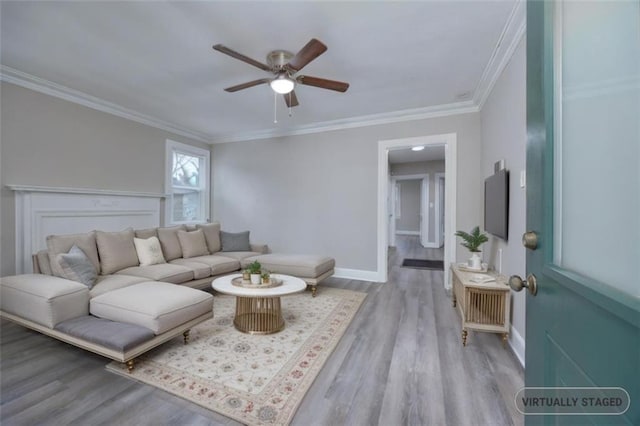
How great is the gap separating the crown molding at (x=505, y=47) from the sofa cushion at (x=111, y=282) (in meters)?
3.93

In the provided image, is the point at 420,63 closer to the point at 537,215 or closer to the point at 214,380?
the point at 537,215

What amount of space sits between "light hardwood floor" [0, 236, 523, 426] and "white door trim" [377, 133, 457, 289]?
4.94 feet

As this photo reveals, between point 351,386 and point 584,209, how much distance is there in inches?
64.8

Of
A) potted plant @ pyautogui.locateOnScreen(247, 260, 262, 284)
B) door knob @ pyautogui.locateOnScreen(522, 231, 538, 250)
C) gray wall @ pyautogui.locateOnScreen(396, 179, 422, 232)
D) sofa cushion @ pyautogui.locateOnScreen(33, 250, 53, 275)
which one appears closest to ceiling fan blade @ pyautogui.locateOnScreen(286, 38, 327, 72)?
door knob @ pyautogui.locateOnScreen(522, 231, 538, 250)

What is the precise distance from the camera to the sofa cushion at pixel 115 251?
9.74 ft

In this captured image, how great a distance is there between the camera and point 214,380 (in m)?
1.82

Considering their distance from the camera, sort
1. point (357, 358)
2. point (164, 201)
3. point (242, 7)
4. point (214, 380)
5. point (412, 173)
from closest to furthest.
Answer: point (214, 380) → point (242, 7) → point (357, 358) → point (164, 201) → point (412, 173)

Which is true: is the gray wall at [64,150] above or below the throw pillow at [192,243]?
above

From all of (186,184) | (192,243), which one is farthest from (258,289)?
(186,184)

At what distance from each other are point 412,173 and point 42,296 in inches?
312

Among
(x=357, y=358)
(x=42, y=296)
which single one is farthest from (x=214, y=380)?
(x=42, y=296)

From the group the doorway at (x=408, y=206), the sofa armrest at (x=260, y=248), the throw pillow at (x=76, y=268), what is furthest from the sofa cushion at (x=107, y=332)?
the doorway at (x=408, y=206)

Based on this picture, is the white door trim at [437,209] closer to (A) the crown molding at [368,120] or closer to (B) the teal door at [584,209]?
(A) the crown molding at [368,120]

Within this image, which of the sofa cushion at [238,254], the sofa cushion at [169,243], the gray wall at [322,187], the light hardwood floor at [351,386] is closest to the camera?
the light hardwood floor at [351,386]
